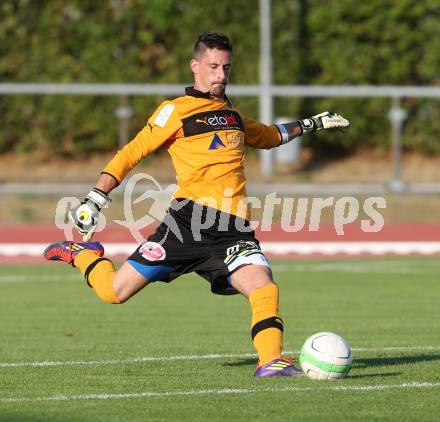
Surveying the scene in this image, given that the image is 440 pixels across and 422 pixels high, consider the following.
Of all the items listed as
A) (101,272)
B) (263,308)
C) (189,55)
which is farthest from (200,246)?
(189,55)

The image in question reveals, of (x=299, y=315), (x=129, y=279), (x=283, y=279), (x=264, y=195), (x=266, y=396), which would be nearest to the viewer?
(x=266, y=396)

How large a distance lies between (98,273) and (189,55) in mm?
22222

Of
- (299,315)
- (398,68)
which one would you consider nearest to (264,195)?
(398,68)

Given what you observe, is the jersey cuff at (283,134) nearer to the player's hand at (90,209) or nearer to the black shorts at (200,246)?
the black shorts at (200,246)

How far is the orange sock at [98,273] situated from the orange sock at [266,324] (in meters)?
1.11

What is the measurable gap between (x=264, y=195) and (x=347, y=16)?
21.1ft

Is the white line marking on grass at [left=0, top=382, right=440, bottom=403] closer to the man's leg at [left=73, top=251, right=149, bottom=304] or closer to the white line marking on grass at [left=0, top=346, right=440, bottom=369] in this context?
the man's leg at [left=73, top=251, right=149, bottom=304]

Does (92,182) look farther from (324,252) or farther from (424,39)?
(424,39)

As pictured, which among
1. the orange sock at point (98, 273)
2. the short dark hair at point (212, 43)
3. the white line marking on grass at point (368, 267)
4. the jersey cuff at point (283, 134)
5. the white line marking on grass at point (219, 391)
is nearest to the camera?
the white line marking on grass at point (219, 391)

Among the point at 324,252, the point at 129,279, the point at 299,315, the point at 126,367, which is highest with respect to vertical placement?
the point at 129,279

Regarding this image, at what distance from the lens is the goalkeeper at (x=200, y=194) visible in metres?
8.38

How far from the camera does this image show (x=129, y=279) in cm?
863

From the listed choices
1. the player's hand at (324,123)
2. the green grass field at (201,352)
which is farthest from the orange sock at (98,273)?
the player's hand at (324,123)

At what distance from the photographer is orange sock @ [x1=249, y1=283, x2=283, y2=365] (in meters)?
8.13
